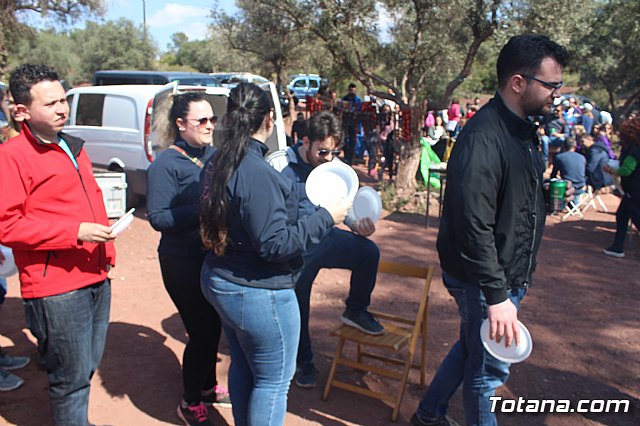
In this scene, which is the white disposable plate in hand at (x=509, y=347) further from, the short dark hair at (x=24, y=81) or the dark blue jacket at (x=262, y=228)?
the short dark hair at (x=24, y=81)

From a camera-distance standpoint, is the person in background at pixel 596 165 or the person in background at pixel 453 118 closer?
the person in background at pixel 596 165

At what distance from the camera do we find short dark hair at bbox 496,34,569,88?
2.40 metres

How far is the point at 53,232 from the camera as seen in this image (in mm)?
2414

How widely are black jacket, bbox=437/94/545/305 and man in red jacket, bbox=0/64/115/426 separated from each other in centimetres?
153

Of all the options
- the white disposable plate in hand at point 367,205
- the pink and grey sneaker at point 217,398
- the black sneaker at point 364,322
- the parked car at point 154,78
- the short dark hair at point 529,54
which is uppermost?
the short dark hair at point 529,54

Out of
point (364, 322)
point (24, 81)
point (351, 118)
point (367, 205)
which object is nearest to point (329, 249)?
point (367, 205)

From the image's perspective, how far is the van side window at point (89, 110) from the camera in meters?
9.51

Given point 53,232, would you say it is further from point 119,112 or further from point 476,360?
point 119,112

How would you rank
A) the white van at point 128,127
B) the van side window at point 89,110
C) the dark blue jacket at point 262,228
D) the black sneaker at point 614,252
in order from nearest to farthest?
the dark blue jacket at point 262,228
the black sneaker at point 614,252
the white van at point 128,127
the van side window at point 89,110

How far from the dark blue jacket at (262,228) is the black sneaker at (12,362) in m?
2.35

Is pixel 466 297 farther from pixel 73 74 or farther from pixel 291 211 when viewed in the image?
pixel 73 74

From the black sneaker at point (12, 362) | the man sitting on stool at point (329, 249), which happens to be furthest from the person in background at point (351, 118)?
the black sneaker at point (12, 362)

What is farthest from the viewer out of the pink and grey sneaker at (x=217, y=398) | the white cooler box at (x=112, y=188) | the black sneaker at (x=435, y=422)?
the white cooler box at (x=112, y=188)

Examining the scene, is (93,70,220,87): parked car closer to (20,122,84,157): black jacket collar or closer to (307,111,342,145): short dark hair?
(307,111,342,145): short dark hair
